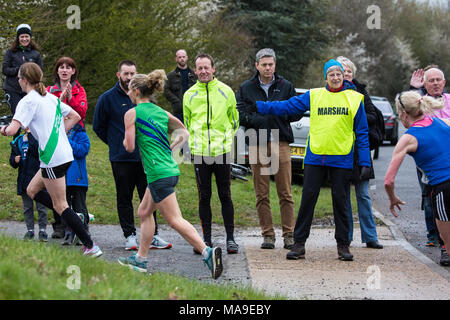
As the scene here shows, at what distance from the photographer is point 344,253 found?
310 inches

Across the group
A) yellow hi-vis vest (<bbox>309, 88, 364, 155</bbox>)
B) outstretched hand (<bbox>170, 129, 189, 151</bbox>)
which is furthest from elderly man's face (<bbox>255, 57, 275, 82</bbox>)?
outstretched hand (<bbox>170, 129, 189, 151</bbox>)

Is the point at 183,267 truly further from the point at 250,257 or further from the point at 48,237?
the point at 48,237

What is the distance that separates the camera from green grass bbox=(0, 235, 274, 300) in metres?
4.60

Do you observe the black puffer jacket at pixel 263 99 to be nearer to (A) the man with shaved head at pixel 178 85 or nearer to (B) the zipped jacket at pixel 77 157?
(B) the zipped jacket at pixel 77 157

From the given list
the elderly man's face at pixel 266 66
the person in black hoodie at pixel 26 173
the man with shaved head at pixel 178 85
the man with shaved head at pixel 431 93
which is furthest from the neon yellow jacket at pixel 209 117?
the man with shaved head at pixel 178 85

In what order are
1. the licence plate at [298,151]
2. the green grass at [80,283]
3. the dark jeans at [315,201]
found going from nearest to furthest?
the green grass at [80,283] < the dark jeans at [315,201] < the licence plate at [298,151]

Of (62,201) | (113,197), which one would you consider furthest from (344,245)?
(113,197)

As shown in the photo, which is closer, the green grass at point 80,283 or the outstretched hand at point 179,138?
the green grass at point 80,283

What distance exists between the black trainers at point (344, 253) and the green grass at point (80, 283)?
2.23m

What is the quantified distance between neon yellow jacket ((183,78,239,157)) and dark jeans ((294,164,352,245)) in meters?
1.04

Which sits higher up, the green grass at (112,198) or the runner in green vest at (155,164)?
the runner in green vest at (155,164)

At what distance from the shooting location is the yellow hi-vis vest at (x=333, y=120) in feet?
25.8

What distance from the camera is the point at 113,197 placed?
11.8m

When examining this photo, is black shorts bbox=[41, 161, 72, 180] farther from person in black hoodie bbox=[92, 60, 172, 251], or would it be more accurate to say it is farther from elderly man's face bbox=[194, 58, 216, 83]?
elderly man's face bbox=[194, 58, 216, 83]
